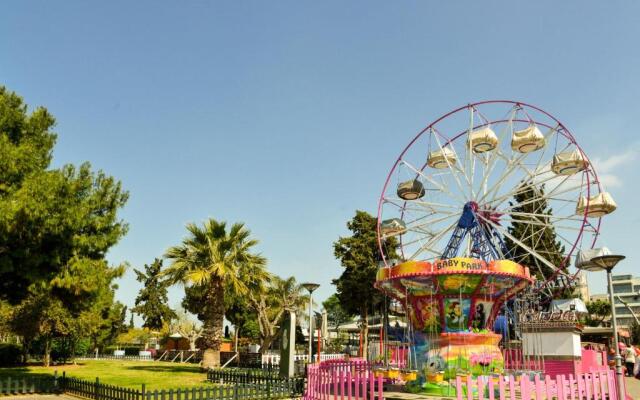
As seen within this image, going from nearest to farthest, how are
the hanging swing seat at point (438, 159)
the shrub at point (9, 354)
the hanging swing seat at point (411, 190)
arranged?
the hanging swing seat at point (411, 190) → the hanging swing seat at point (438, 159) → the shrub at point (9, 354)

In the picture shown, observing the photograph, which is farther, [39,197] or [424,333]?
[424,333]

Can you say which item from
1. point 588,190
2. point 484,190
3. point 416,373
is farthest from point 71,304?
point 588,190

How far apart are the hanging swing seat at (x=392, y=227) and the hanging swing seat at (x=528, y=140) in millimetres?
7390

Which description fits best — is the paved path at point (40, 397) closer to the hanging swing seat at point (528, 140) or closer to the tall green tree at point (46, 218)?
the tall green tree at point (46, 218)

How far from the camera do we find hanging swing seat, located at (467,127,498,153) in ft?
91.5

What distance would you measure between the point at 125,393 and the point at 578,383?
12.0 meters

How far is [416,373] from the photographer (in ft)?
59.4

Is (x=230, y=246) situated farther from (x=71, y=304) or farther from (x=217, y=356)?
(x=71, y=304)

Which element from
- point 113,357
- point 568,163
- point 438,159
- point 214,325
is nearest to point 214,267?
point 214,325

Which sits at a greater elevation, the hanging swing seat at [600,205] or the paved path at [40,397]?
the hanging swing seat at [600,205]

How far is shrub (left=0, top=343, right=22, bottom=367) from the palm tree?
17.7 m

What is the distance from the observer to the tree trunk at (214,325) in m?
27.2

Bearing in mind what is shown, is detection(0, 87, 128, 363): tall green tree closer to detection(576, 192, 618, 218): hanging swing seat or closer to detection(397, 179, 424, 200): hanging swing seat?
detection(397, 179, 424, 200): hanging swing seat

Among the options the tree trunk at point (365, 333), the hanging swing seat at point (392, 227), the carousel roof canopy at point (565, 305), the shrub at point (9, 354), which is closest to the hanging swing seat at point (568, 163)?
the carousel roof canopy at point (565, 305)
